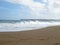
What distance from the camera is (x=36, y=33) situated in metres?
0.74

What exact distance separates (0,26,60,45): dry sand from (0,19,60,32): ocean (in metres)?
0.03

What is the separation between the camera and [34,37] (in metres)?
0.74

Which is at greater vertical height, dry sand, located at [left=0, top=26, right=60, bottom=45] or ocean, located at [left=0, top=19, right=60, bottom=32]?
ocean, located at [left=0, top=19, right=60, bottom=32]

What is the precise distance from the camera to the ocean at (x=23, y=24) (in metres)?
0.74

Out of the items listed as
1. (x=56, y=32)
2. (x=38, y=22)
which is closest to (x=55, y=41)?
(x=56, y=32)

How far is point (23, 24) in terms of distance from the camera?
77 centimetres

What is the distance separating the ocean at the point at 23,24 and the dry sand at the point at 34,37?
0.03 metres

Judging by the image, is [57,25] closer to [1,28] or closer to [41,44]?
[41,44]

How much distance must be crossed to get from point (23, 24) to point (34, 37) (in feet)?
0.34

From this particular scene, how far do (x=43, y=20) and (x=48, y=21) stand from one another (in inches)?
1.3

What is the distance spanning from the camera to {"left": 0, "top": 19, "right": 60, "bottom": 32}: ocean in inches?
29.3

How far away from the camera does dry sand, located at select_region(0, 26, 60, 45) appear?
724 millimetres

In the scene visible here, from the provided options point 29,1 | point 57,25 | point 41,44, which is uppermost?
point 29,1

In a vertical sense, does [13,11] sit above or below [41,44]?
above
